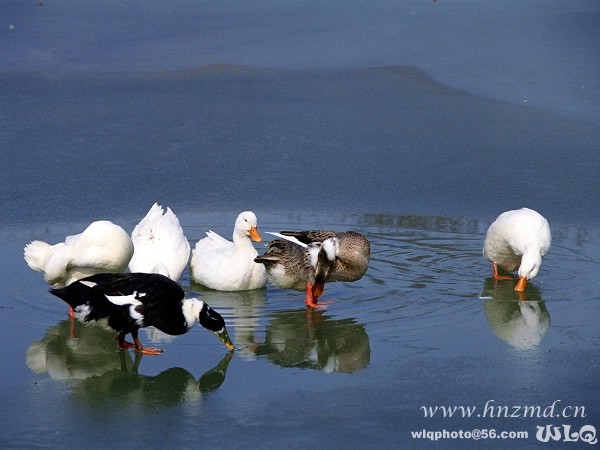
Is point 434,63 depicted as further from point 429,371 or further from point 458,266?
point 429,371

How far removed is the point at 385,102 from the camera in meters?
11.7

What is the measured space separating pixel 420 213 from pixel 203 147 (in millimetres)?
2789

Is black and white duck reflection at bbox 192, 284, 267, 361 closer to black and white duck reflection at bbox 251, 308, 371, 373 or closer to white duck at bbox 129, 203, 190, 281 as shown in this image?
black and white duck reflection at bbox 251, 308, 371, 373

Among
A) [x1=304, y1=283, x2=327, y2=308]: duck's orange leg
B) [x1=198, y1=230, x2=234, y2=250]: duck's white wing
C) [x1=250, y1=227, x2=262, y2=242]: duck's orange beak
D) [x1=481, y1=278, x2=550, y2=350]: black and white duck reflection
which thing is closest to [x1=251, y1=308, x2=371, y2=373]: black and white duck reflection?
[x1=304, y1=283, x2=327, y2=308]: duck's orange leg

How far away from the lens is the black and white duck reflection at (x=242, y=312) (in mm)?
6035

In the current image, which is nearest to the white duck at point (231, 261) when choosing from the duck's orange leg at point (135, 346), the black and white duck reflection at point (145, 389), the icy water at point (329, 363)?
the icy water at point (329, 363)

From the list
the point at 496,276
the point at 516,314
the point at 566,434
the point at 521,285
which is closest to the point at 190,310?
the point at 516,314

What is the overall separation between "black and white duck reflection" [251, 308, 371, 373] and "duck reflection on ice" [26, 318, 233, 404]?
0.37m

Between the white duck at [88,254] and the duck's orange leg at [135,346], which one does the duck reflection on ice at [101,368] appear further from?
the white duck at [88,254]

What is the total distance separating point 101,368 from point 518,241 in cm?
337

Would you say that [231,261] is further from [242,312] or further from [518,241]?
[518,241]

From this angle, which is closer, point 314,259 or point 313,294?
point 313,294

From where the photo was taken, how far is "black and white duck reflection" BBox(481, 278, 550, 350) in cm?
606

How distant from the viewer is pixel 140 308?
5883 millimetres
